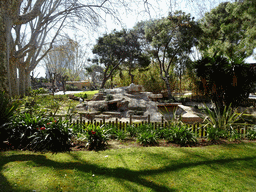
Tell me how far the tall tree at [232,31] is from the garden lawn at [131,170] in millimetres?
7153

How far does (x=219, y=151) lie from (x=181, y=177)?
73.6 inches

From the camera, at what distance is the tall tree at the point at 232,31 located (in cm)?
1078

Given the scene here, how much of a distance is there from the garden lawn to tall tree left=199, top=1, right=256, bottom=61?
715 centimetres

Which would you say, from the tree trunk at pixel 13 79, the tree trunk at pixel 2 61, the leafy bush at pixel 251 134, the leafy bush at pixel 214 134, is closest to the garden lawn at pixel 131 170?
the leafy bush at pixel 214 134

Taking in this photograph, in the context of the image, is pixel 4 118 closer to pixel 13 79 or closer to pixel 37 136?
pixel 37 136

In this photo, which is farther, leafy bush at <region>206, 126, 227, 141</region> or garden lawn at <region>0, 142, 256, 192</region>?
leafy bush at <region>206, 126, 227, 141</region>

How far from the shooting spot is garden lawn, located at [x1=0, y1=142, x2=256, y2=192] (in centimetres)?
258

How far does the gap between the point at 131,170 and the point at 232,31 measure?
1777 centimetres

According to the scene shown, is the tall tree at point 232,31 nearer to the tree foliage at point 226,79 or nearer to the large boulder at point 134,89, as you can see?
the tree foliage at point 226,79

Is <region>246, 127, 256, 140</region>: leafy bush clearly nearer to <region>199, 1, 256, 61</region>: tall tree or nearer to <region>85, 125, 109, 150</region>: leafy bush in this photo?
<region>199, 1, 256, 61</region>: tall tree

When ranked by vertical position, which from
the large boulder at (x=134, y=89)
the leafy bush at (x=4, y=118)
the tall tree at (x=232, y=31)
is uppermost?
the tall tree at (x=232, y=31)

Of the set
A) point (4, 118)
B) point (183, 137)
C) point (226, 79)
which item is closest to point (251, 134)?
point (183, 137)

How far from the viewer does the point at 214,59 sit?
8.98 m

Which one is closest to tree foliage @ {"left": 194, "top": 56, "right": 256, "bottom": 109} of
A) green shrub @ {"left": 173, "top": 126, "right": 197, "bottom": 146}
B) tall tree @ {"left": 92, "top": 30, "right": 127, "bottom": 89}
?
green shrub @ {"left": 173, "top": 126, "right": 197, "bottom": 146}
